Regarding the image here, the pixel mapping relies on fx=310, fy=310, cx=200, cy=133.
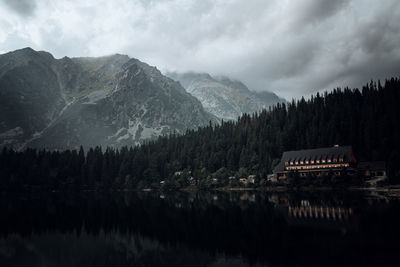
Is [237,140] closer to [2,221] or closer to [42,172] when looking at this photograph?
[42,172]

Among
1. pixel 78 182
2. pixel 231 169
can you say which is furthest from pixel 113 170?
pixel 231 169

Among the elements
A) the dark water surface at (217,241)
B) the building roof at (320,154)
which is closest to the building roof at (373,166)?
the building roof at (320,154)

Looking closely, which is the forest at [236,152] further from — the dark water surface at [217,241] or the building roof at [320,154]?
the dark water surface at [217,241]

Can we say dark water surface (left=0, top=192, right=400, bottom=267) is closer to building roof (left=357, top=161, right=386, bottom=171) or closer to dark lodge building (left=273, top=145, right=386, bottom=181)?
building roof (left=357, top=161, right=386, bottom=171)

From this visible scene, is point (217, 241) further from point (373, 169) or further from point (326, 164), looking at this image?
point (326, 164)

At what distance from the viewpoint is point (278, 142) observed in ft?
523

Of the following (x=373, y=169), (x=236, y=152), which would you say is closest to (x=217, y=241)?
(x=373, y=169)

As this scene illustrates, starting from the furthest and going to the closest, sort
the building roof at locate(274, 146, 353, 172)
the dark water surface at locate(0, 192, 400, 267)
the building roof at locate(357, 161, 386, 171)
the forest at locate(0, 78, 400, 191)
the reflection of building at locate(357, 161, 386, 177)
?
the forest at locate(0, 78, 400, 191) < the building roof at locate(274, 146, 353, 172) < the building roof at locate(357, 161, 386, 171) < the reflection of building at locate(357, 161, 386, 177) < the dark water surface at locate(0, 192, 400, 267)

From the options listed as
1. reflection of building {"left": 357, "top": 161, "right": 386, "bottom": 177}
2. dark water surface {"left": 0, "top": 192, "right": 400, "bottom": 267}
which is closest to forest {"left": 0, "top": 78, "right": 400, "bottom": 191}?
reflection of building {"left": 357, "top": 161, "right": 386, "bottom": 177}

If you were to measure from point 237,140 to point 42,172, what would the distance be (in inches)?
4492

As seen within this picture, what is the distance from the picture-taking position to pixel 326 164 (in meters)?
125

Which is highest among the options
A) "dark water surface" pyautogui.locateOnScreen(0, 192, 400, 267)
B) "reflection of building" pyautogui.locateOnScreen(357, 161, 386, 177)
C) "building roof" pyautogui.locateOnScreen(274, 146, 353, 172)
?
"building roof" pyautogui.locateOnScreen(274, 146, 353, 172)

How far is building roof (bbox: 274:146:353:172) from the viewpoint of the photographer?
Result: 122875mm

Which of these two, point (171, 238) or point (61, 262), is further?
point (171, 238)
